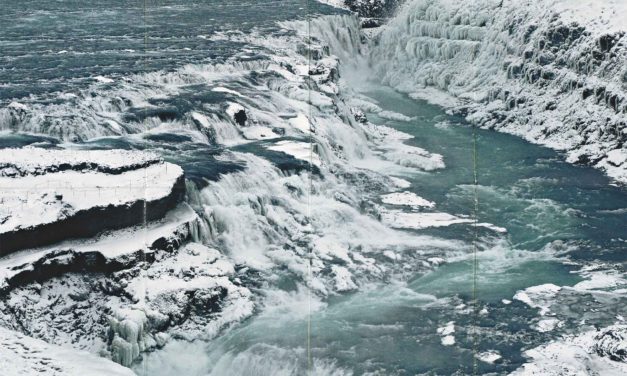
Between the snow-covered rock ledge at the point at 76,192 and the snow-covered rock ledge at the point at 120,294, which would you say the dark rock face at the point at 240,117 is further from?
the snow-covered rock ledge at the point at 120,294

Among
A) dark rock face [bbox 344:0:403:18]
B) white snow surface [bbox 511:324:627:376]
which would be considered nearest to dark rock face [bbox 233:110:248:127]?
white snow surface [bbox 511:324:627:376]

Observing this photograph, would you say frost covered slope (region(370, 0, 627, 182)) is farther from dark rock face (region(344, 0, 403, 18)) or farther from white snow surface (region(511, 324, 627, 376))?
white snow surface (region(511, 324, 627, 376))

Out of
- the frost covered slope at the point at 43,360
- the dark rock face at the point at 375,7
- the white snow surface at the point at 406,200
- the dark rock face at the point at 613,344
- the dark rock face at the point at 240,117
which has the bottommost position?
the white snow surface at the point at 406,200

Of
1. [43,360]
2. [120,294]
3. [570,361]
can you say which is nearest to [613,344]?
[570,361]

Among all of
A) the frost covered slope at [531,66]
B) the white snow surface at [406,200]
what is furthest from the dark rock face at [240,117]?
the frost covered slope at [531,66]

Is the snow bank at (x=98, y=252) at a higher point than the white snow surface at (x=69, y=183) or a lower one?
lower

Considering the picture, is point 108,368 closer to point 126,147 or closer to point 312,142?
point 126,147
